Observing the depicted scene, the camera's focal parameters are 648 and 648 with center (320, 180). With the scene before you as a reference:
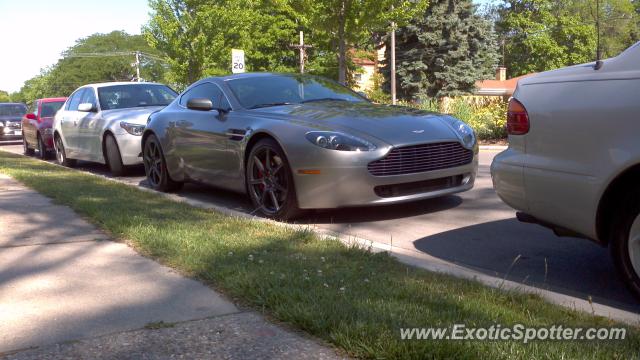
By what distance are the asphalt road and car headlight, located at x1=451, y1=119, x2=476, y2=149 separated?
0.64 m

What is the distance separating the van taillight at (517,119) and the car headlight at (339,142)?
1.60m

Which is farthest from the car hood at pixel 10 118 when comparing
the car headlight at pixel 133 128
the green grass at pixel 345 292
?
the green grass at pixel 345 292

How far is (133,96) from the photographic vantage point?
36.8 feet

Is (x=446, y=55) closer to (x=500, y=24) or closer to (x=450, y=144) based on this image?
(x=500, y=24)

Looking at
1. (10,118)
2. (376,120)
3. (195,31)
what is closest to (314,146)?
(376,120)

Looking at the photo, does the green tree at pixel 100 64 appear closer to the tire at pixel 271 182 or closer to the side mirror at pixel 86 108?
the side mirror at pixel 86 108

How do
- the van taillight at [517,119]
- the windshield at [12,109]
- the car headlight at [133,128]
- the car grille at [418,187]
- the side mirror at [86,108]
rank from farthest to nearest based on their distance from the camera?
the windshield at [12,109]
the side mirror at [86,108]
the car headlight at [133,128]
the car grille at [418,187]
the van taillight at [517,119]

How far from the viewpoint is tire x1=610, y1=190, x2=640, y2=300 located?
3.38m

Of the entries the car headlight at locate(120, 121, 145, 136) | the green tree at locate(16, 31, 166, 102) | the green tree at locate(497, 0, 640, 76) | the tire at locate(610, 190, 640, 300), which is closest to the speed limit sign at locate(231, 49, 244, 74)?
the car headlight at locate(120, 121, 145, 136)

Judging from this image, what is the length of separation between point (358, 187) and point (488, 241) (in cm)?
116

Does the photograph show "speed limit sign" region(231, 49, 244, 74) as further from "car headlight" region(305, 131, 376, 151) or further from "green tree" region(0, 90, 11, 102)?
"green tree" region(0, 90, 11, 102)

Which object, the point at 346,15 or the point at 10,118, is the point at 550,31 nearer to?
the point at 346,15

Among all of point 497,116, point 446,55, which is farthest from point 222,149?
point 446,55

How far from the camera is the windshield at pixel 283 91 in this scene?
691 cm
